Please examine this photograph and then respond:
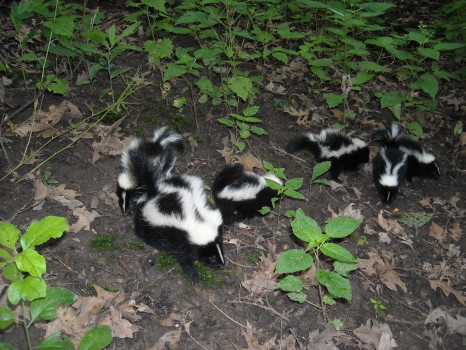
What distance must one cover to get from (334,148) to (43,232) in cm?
389

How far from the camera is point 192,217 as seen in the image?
382 centimetres

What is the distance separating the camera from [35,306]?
241 cm

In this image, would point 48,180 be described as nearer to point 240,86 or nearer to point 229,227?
point 229,227

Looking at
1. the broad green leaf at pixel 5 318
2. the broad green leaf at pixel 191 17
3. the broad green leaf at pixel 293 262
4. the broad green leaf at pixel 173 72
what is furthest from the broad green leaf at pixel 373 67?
the broad green leaf at pixel 5 318

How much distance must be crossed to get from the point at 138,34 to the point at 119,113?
2.03m

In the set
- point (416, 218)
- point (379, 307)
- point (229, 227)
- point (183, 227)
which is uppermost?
point (183, 227)

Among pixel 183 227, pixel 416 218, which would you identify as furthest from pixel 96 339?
pixel 416 218

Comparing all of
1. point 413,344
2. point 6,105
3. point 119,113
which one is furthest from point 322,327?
point 6,105

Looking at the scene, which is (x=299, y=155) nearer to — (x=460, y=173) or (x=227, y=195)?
(x=227, y=195)

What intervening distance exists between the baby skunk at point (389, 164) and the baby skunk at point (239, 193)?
1470 millimetres

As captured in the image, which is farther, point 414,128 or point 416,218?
point 414,128

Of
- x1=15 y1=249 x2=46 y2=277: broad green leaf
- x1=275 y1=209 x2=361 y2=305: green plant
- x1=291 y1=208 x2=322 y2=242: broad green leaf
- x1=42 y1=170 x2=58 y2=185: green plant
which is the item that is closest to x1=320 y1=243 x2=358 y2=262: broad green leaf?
x1=275 y1=209 x2=361 y2=305: green plant

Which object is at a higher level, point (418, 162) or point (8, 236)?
point (8, 236)

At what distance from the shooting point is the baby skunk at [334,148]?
5.31 meters
